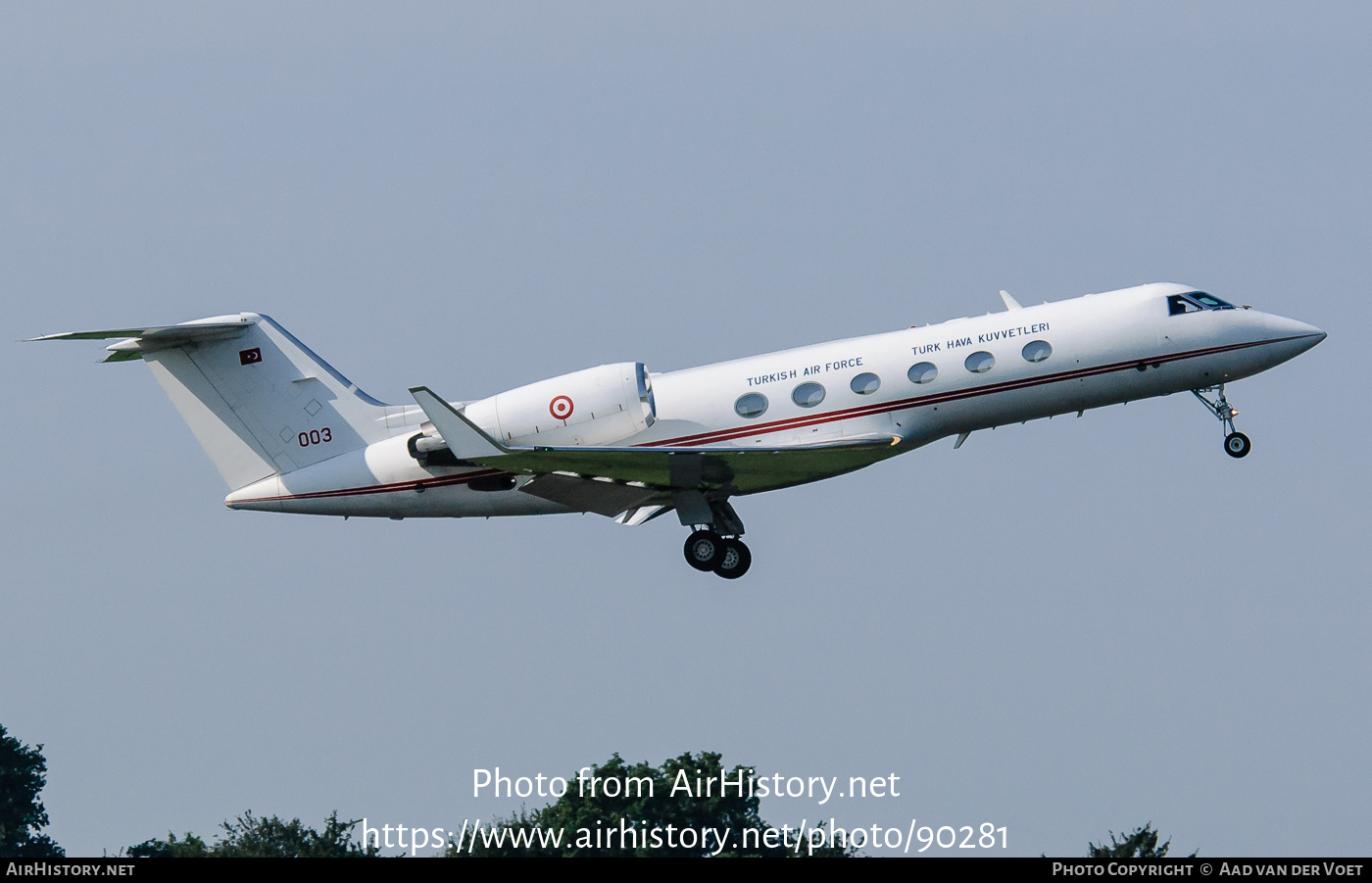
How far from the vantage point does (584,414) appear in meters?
29.1

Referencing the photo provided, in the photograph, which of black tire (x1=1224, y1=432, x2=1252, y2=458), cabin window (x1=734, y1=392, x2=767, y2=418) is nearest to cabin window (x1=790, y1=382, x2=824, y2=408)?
cabin window (x1=734, y1=392, x2=767, y2=418)

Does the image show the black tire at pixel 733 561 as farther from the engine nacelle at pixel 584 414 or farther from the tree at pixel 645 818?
the tree at pixel 645 818

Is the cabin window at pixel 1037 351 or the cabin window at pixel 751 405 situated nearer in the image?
the cabin window at pixel 1037 351

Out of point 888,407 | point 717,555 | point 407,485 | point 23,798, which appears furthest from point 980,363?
point 23,798

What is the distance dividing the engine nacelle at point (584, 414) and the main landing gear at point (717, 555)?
2.25m

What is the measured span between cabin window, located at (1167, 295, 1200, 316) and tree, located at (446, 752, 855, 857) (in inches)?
698

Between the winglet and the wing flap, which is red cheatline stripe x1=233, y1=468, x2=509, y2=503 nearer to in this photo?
the wing flap

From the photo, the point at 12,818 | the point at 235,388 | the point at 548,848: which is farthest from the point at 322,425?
the point at 12,818

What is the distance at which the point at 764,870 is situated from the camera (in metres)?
22.7

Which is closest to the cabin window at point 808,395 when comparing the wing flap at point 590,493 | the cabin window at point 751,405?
the cabin window at point 751,405

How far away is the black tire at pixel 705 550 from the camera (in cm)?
3009

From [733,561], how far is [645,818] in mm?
16170

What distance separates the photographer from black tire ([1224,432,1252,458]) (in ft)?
97.8

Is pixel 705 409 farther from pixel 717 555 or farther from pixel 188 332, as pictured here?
pixel 188 332
